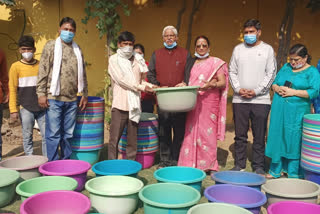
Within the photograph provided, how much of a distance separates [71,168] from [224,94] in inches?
77.2

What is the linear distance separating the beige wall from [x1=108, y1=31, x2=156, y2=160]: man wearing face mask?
2.63 m

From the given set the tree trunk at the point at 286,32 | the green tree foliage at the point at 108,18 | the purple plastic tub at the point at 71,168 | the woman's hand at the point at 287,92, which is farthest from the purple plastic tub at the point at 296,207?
the green tree foliage at the point at 108,18

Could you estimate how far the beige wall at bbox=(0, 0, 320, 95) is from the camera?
6.23 m

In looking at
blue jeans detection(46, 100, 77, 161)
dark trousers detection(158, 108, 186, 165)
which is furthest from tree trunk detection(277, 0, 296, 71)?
blue jeans detection(46, 100, 77, 161)

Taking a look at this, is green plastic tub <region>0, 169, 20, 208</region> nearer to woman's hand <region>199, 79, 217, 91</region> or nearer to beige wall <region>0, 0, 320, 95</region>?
woman's hand <region>199, 79, 217, 91</region>

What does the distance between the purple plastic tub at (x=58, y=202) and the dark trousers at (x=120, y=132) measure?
1.39 metres

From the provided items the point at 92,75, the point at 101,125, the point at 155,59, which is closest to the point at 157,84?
the point at 155,59

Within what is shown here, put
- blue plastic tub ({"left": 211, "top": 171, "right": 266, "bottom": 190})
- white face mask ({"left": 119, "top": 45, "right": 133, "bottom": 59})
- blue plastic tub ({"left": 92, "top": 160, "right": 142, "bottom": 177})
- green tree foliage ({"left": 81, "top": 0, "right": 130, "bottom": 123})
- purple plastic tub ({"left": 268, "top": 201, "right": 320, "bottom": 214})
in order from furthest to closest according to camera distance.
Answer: green tree foliage ({"left": 81, "top": 0, "right": 130, "bottom": 123}) → white face mask ({"left": 119, "top": 45, "right": 133, "bottom": 59}) → blue plastic tub ({"left": 92, "top": 160, "right": 142, "bottom": 177}) → blue plastic tub ({"left": 211, "top": 171, "right": 266, "bottom": 190}) → purple plastic tub ({"left": 268, "top": 201, "right": 320, "bottom": 214})

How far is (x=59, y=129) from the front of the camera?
391cm

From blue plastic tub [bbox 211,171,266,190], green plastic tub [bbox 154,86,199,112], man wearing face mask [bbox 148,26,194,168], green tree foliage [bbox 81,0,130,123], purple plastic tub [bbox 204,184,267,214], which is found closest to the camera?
purple plastic tub [bbox 204,184,267,214]

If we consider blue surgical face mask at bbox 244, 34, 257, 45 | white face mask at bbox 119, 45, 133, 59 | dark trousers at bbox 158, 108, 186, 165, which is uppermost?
blue surgical face mask at bbox 244, 34, 257, 45

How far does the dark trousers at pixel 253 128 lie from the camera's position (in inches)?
154

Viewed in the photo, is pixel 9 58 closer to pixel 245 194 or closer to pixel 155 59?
pixel 155 59

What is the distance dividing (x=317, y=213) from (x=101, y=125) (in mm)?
2744
